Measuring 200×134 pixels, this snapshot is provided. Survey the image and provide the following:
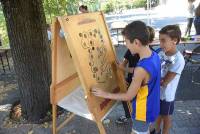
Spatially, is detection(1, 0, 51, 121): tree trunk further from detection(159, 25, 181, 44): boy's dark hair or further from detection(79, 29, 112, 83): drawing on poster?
detection(159, 25, 181, 44): boy's dark hair

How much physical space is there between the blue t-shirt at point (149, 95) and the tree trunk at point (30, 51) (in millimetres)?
2019

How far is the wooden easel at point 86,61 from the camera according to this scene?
2.82m

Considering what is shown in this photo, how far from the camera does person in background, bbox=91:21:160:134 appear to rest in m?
2.51

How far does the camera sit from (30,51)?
427cm

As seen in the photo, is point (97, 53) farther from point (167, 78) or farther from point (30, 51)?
point (30, 51)

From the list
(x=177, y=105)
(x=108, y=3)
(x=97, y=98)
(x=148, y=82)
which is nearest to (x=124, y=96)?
(x=148, y=82)

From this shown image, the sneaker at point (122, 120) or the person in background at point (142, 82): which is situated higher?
the person in background at point (142, 82)

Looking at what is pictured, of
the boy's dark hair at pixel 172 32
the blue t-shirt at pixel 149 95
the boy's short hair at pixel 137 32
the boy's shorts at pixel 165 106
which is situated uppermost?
the boy's short hair at pixel 137 32

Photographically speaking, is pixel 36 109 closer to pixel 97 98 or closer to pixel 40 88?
pixel 40 88

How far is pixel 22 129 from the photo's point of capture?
14.4ft

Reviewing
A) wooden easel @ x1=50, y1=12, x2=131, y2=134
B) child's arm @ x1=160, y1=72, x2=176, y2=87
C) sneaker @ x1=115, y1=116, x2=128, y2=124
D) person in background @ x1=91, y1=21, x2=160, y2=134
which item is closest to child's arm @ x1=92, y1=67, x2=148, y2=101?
person in background @ x1=91, y1=21, x2=160, y2=134

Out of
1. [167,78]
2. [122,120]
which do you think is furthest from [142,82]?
[122,120]

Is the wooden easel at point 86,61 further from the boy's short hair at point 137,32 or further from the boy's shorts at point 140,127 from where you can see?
the boy's short hair at point 137,32

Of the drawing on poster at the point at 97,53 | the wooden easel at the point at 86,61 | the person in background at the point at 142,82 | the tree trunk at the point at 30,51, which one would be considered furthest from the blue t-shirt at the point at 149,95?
the tree trunk at the point at 30,51
